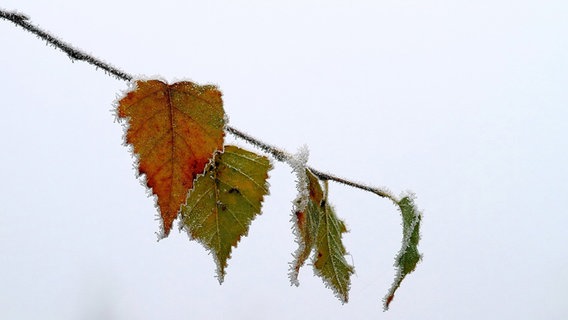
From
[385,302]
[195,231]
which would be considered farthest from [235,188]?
[385,302]

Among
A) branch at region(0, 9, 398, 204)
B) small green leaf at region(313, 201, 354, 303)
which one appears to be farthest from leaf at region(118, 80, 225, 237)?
small green leaf at region(313, 201, 354, 303)

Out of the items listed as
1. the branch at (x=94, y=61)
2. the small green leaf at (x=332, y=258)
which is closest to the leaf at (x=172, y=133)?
the branch at (x=94, y=61)

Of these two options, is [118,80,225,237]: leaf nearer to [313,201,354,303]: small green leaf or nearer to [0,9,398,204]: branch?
[0,9,398,204]: branch

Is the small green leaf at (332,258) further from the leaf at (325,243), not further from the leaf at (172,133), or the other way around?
the leaf at (172,133)

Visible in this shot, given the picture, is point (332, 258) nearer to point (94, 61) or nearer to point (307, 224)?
point (307, 224)

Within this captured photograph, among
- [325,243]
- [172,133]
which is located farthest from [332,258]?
[172,133]

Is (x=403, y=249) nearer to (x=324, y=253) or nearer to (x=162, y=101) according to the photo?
(x=324, y=253)
